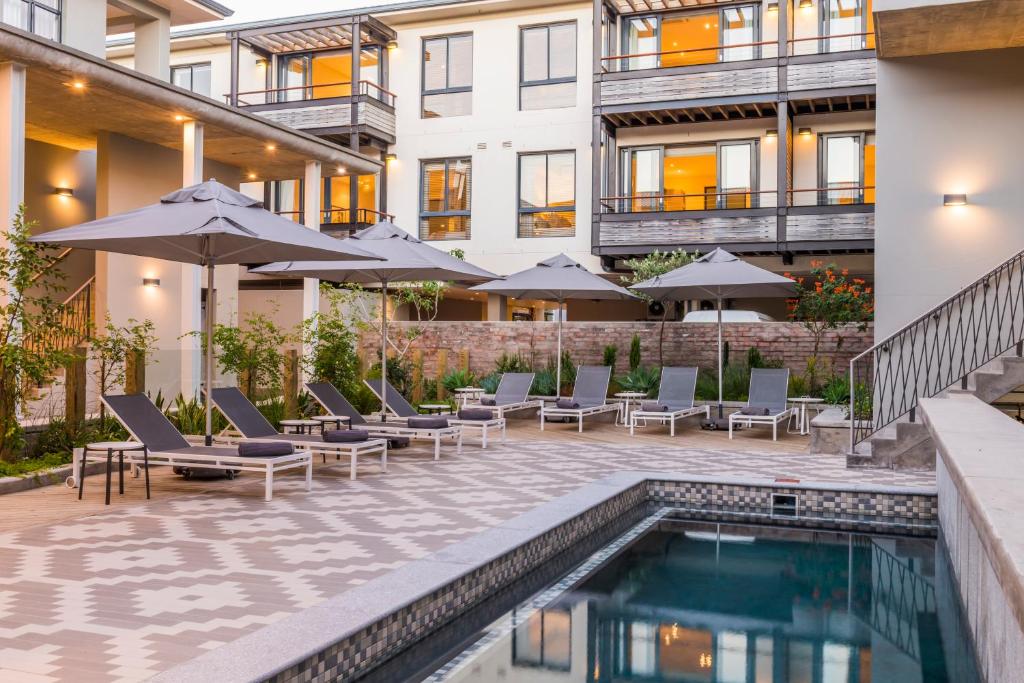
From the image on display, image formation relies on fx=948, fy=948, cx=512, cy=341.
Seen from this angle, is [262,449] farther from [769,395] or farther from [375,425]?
[769,395]

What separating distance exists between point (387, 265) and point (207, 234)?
315cm

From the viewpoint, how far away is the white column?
496 inches

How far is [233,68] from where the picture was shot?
938 inches

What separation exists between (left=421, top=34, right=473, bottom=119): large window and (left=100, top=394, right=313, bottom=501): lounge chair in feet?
54.5

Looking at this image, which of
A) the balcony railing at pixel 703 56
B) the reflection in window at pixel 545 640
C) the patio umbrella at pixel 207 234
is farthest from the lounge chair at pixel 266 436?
the balcony railing at pixel 703 56

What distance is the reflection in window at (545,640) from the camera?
16.3ft

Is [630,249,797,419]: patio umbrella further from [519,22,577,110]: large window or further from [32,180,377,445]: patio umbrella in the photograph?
[519,22,577,110]: large window

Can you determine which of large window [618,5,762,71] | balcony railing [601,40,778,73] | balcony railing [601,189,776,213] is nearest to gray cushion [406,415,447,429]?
balcony railing [601,189,776,213]

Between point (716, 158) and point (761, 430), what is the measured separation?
9.60m

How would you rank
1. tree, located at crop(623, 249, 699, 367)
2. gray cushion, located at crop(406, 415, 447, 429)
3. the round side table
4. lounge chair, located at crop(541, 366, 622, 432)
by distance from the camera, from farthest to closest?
1. tree, located at crop(623, 249, 699, 367)
2. lounge chair, located at crop(541, 366, 622, 432)
3. gray cushion, located at crop(406, 415, 447, 429)
4. the round side table

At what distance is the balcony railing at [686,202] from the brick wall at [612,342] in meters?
4.36

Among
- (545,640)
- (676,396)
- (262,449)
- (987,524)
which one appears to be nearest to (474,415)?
(676,396)

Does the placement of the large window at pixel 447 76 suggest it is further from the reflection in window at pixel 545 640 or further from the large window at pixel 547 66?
the reflection in window at pixel 545 640

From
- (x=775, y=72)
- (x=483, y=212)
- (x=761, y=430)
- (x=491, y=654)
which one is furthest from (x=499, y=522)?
(x=483, y=212)
